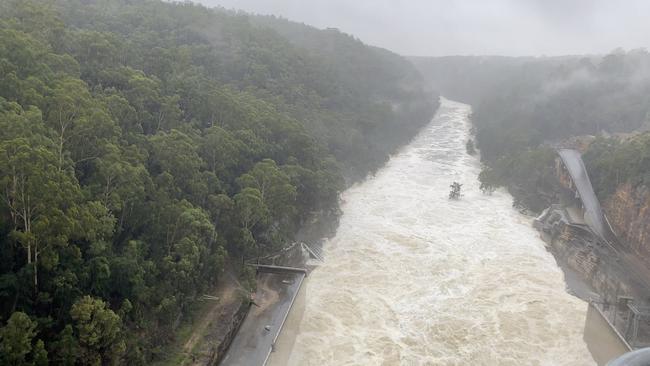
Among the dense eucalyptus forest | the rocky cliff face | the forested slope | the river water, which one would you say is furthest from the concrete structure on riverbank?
the dense eucalyptus forest

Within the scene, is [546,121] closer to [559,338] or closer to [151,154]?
[559,338]

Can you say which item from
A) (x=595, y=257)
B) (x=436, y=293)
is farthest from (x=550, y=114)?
(x=436, y=293)

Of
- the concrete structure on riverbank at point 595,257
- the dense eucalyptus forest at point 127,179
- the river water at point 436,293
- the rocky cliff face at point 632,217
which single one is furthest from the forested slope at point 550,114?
the dense eucalyptus forest at point 127,179

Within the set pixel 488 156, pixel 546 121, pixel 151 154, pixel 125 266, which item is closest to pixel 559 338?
pixel 125 266

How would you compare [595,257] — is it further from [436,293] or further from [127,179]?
[127,179]

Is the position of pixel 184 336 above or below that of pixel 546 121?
below

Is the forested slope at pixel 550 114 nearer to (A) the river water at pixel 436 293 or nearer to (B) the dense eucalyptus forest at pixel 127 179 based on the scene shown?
(A) the river water at pixel 436 293
